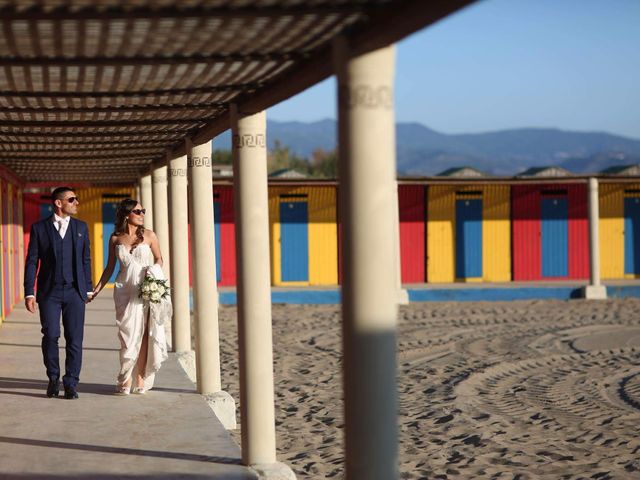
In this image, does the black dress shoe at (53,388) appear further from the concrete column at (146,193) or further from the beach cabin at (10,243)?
the concrete column at (146,193)

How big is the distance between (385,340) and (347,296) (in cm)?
24

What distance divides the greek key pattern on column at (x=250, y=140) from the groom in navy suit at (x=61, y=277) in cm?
227

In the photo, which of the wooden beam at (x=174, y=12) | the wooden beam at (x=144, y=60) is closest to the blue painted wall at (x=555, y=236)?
the wooden beam at (x=144, y=60)

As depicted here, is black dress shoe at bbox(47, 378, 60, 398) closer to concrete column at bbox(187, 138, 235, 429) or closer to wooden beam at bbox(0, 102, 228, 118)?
concrete column at bbox(187, 138, 235, 429)

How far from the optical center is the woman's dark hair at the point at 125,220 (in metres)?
7.92

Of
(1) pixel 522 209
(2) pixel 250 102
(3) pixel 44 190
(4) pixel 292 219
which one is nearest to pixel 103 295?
(3) pixel 44 190

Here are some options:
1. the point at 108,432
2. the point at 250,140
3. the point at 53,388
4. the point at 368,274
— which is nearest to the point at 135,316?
the point at 53,388

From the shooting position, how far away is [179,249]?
10.2m

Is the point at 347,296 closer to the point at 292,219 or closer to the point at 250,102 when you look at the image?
the point at 250,102

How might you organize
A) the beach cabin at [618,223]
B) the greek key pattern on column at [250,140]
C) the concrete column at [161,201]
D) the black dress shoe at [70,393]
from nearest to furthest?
the greek key pattern on column at [250,140], the black dress shoe at [70,393], the concrete column at [161,201], the beach cabin at [618,223]

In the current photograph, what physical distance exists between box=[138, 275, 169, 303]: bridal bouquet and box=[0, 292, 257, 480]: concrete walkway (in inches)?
31.2

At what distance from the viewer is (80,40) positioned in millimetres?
4426

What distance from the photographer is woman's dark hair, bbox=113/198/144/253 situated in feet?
26.0

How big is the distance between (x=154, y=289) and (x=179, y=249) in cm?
237
